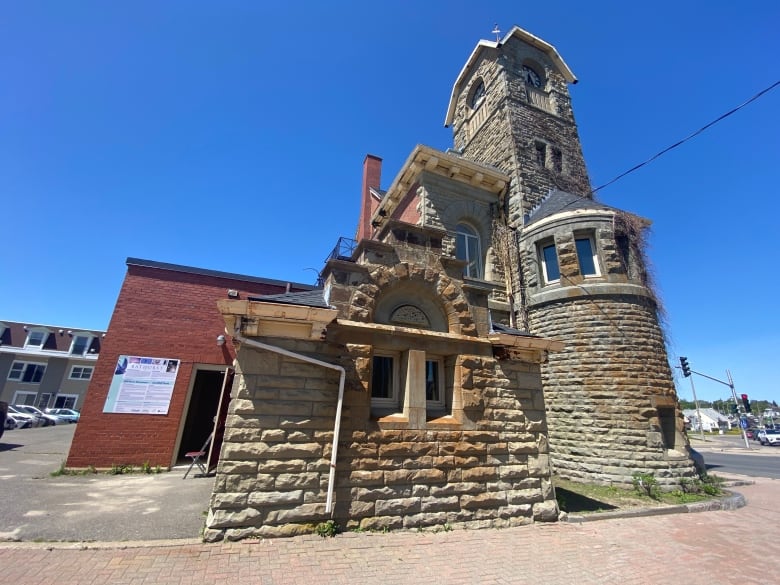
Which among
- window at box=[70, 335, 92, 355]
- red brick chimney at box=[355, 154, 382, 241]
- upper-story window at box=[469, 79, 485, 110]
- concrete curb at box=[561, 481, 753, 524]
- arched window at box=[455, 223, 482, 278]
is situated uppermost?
upper-story window at box=[469, 79, 485, 110]

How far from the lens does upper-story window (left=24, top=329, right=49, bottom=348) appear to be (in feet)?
111

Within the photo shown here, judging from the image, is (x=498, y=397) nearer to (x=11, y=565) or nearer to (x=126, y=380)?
(x=11, y=565)

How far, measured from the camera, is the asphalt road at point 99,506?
179 inches

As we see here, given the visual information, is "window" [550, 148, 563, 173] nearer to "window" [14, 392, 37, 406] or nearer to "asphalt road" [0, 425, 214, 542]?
"asphalt road" [0, 425, 214, 542]

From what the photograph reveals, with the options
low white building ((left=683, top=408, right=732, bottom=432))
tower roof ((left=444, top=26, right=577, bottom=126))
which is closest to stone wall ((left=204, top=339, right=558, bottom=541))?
tower roof ((left=444, top=26, right=577, bottom=126))

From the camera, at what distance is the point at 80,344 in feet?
116

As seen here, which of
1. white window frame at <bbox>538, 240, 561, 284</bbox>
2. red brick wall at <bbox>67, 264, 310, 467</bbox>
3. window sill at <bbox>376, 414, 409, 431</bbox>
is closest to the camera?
window sill at <bbox>376, 414, 409, 431</bbox>

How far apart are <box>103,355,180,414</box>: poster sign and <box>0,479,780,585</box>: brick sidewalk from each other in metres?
5.73

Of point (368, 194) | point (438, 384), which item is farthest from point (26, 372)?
point (438, 384)

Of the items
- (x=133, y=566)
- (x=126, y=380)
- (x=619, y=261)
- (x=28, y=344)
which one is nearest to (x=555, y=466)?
(x=619, y=261)

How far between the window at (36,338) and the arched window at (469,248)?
42916mm

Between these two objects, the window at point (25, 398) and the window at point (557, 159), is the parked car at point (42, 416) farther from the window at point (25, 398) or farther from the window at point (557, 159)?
the window at point (557, 159)

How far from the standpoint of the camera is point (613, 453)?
30.5 ft

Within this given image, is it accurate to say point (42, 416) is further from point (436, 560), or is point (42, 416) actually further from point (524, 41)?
point (524, 41)
